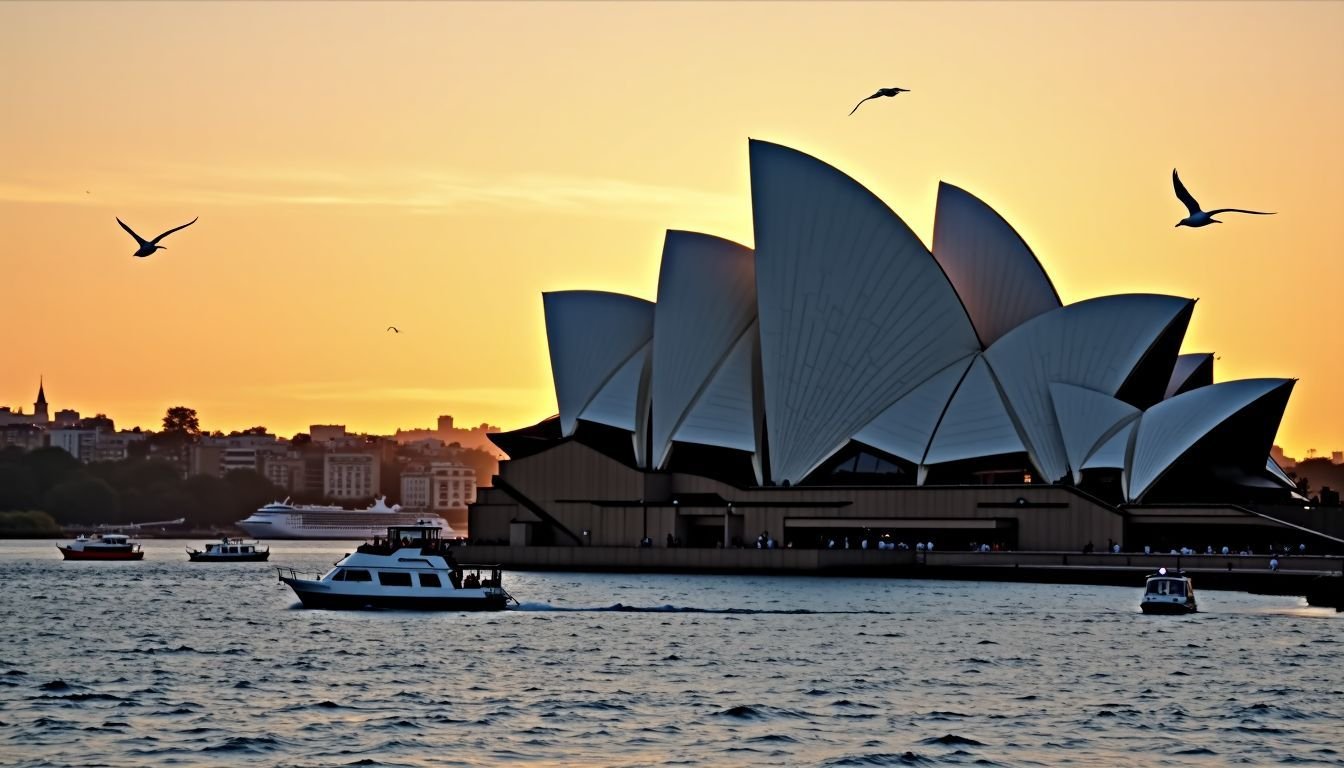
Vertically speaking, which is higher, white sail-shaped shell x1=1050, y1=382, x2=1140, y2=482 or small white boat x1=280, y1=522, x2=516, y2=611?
white sail-shaped shell x1=1050, y1=382, x2=1140, y2=482

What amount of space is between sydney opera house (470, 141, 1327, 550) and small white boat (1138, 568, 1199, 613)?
2134cm

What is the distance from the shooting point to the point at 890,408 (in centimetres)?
8369

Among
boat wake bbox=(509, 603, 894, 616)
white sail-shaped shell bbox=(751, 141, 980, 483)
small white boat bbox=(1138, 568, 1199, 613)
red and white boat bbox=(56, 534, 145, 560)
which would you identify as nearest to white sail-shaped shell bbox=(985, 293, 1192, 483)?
white sail-shaped shell bbox=(751, 141, 980, 483)

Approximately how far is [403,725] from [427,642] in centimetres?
1394

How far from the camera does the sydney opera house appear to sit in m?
77.6

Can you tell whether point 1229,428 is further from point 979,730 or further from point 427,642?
point 979,730

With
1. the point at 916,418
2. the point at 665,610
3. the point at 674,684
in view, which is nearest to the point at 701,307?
the point at 916,418

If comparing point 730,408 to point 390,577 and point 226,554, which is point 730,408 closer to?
point 226,554

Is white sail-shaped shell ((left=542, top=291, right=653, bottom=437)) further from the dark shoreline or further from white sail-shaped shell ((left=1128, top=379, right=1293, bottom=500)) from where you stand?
white sail-shaped shell ((left=1128, top=379, right=1293, bottom=500))

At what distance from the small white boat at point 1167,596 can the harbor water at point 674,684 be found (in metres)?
0.55

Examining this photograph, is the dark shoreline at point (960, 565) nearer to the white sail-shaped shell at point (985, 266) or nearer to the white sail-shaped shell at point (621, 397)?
the white sail-shaped shell at point (621, 397)

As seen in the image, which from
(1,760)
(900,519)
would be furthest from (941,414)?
(1,760)

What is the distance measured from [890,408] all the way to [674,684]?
4999cm

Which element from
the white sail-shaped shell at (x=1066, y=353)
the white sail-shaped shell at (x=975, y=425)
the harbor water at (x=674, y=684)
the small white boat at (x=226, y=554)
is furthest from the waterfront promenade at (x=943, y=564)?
the small white boat at (x=226, y=554)
